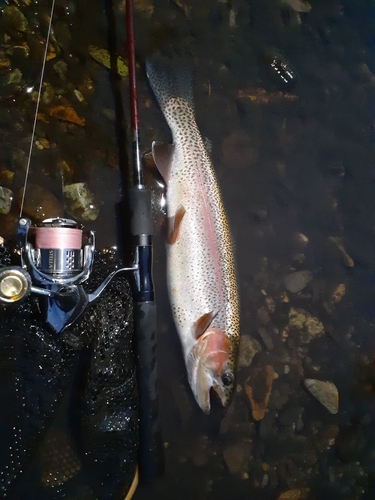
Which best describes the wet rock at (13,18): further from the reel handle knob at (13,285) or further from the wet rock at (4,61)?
the reel handle knob at (13,285)

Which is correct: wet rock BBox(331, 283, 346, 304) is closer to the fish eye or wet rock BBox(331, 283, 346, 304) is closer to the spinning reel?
the fish eye

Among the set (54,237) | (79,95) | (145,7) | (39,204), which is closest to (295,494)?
(54,237)

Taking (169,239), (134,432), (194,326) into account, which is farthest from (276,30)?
(134,432)

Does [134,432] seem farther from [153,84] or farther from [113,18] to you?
[113,18]

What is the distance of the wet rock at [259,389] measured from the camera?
262cm

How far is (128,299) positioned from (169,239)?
500 mm

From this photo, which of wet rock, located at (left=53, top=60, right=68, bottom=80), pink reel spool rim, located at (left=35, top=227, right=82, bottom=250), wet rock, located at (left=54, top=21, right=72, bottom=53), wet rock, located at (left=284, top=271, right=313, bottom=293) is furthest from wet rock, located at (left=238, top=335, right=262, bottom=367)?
wet rock, located at (left=54, top=21, right=72, bottom=53)

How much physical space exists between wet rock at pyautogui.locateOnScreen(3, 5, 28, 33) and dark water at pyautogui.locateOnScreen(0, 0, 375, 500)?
0.06m

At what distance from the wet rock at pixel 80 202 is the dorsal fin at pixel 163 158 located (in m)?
0.43

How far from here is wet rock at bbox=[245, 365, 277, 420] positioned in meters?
2.62

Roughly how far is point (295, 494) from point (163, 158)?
2347 millimetres

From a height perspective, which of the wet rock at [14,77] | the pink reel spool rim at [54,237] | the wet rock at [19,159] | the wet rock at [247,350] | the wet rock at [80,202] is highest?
the wet rock at [14,77]

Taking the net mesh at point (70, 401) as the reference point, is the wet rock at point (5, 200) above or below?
above

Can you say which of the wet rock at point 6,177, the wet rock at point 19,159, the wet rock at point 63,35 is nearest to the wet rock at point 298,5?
the wet rock at point 63,35
